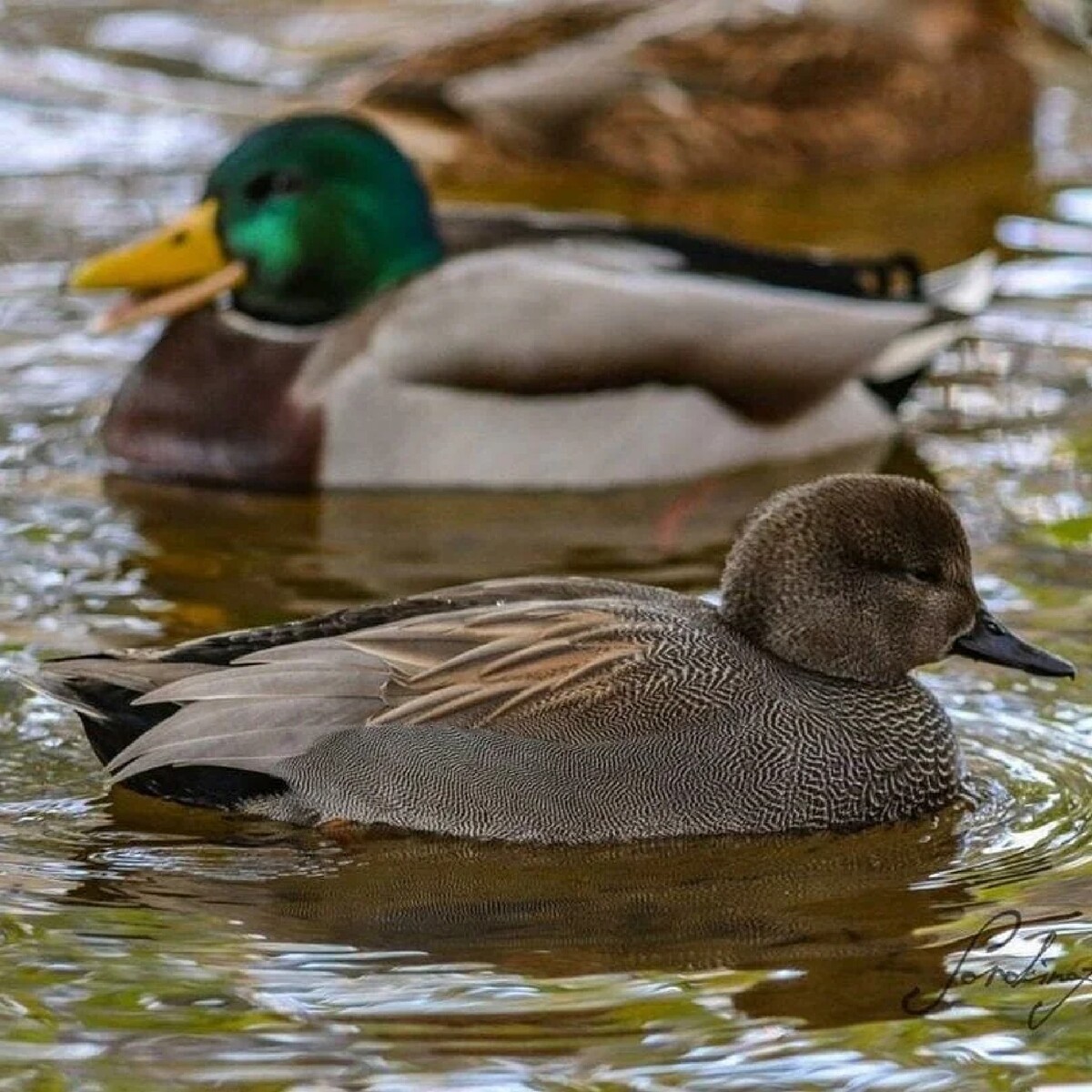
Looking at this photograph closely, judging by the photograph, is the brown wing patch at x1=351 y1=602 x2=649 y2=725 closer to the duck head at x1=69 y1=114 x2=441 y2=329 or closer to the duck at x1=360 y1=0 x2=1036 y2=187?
the duck head at x1=69 y1=114 x2=441 y2=329

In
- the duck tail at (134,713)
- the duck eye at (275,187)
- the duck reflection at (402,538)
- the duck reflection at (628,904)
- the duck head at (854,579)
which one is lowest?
the duck reflection at (402,538)

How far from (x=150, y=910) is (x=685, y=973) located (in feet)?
3.52

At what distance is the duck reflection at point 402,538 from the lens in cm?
814

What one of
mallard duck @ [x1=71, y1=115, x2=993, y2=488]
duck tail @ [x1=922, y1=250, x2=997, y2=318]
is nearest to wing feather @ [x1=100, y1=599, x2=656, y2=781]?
mallard duck @ [x1=71, y1=115, x2=993, y2=488]

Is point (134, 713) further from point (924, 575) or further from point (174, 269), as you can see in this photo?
point (174, 269)

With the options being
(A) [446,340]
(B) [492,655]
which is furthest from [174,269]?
Answer: (B) [492,655]

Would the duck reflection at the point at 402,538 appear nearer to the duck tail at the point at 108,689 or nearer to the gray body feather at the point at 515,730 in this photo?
the duck tail at the point at 108,689

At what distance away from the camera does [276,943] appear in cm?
562

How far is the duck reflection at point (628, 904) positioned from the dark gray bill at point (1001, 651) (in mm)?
407

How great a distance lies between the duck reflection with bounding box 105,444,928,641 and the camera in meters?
8.14

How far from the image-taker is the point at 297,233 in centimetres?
937

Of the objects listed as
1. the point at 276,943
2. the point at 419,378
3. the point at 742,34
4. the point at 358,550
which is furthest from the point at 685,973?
the point at 742,34

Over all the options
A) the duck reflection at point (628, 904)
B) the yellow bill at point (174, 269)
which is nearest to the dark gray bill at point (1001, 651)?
the duck reflection at point (628, 904)
